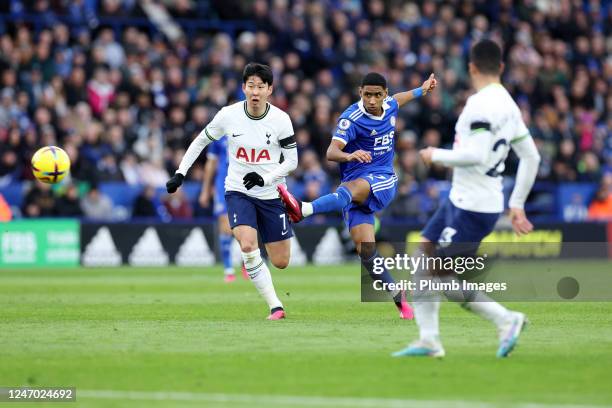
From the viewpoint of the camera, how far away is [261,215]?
44.4ft

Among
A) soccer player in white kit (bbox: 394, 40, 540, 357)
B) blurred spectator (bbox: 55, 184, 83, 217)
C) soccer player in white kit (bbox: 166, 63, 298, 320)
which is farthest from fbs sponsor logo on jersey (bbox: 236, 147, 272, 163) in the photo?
blurred spectator (bbox: 55, 184, 83, 217)

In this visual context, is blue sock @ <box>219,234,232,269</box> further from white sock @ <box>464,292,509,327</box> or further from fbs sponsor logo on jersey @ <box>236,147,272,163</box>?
white sock @ <box>464,292,509,327</box>

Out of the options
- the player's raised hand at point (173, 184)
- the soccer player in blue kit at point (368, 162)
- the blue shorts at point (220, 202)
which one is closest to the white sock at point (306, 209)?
the soccer player in blue kit at point (368, 162)

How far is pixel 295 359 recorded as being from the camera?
9672mm

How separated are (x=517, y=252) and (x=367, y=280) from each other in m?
12.5

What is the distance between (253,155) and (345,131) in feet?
3.57

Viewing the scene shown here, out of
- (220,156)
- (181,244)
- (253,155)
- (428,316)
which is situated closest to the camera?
(428,316)

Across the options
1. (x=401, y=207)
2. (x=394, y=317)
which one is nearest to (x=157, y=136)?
(x=401, y=207)

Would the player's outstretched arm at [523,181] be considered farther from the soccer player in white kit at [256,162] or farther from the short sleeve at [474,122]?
the soccer player in white kit at [256,162]

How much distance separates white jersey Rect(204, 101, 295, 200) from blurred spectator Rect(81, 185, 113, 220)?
1274 cm

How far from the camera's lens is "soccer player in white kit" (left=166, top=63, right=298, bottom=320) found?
519 inches

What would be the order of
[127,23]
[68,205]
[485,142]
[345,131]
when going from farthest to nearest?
[127,23], [68,205], [345,131], [485,142]

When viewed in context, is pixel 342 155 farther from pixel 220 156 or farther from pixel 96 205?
pixel 96 205

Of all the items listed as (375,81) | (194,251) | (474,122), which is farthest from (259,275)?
(194,251)
